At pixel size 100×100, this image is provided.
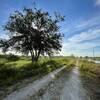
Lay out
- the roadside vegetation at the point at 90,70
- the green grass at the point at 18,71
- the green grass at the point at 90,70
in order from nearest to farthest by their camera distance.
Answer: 1. the green grass at the point at 18,71
2. the roadside vegetation at the point at 90,70
3. the green grass at the point at 90,70

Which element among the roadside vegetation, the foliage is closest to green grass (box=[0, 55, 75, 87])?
the foliage

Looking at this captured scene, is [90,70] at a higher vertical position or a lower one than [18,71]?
lower

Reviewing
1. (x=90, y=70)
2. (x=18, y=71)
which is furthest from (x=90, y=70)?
(x=18, y=71)

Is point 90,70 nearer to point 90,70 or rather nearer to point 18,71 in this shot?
point 90,70

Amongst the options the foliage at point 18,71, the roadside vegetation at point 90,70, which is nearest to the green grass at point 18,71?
the foliage at point 18,71

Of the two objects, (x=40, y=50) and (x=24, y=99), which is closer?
(x=24, y=99)

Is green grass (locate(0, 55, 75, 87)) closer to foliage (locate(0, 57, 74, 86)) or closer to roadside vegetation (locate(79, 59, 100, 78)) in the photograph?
foliage (locate(0, 57, 74, 86))

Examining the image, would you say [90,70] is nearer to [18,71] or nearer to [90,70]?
[90,70]

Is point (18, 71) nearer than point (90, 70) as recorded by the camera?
Yes

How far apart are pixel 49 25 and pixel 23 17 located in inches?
217

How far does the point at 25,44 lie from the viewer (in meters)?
32.3

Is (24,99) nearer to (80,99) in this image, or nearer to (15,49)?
(80,99)

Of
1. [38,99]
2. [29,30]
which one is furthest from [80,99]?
[29,30]

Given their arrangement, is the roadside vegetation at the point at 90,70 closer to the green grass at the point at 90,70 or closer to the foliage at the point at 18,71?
the green grass at the point at 90,70
